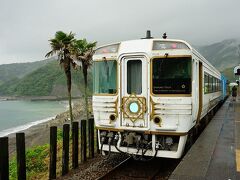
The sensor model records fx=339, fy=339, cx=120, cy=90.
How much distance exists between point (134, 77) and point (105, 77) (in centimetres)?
87

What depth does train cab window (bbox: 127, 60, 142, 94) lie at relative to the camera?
354 inches

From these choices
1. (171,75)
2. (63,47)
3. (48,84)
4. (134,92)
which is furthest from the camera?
(48,84)

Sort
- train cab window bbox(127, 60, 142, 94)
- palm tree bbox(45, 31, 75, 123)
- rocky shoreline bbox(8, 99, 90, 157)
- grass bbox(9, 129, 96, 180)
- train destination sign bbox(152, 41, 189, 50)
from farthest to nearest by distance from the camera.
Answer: rocky shoreline bbox(8, 99, 90, 157), palm tree bbox(45, 31, 75, 123), grass bbox(9, 129, 96, 180), train cab window bbox(127, 60, 142, 94), train destination sign bbox(152, 41, 189, 50)

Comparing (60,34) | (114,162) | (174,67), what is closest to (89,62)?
(60,34)

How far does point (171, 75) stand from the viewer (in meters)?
8.76

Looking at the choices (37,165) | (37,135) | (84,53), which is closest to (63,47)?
(84,53)

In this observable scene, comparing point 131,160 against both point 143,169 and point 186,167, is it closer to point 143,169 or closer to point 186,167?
point 143,169

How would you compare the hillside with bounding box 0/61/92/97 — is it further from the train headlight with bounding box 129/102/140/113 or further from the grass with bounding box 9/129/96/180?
the train headlight with bounding box 129/102/140/113

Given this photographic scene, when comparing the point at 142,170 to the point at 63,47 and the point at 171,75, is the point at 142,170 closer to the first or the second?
the point at 171,75

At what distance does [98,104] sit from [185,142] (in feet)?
8.49

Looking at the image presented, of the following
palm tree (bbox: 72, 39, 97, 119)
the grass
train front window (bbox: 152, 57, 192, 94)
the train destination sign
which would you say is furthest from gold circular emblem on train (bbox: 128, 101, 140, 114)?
palm tree (bbox: 72, 39, 97, 119)

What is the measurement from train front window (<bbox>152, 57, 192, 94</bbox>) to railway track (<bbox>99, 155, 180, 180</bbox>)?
7.46 ft

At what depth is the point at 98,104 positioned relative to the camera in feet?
31.2

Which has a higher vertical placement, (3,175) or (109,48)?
(109,48)
